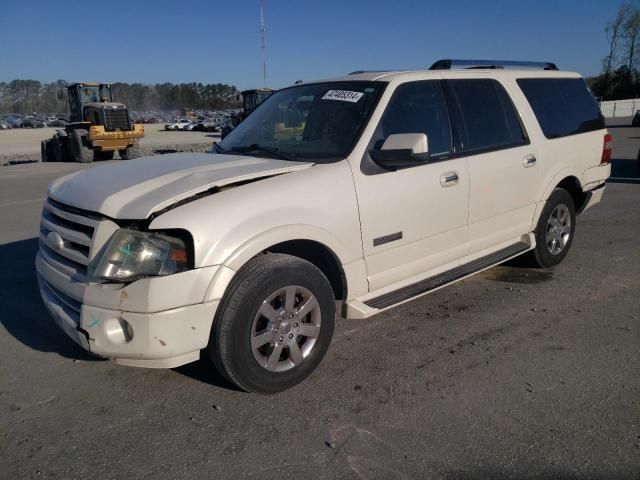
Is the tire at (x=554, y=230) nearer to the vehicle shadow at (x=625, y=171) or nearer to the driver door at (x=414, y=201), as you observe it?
the driver door at (x=414, y=201)

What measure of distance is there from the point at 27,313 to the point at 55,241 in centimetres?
166

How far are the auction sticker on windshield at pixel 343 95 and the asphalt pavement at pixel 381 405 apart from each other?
1.75 m

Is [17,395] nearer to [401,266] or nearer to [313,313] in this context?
[313,313]

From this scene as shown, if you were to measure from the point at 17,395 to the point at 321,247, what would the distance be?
2.08 metres

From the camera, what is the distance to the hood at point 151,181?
2.91 m

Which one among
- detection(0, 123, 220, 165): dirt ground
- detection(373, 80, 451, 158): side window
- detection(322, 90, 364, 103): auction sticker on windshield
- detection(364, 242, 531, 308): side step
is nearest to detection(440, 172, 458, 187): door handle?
detection(373, 80, 451, 158): side window

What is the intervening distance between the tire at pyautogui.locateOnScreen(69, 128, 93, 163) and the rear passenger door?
20.3m

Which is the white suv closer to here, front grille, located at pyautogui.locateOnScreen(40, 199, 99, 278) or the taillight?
front grille, located at pyautogui.locateOnScreen(40, 199, 99, 278)

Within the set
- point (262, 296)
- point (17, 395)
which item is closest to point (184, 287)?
point (262, 296)

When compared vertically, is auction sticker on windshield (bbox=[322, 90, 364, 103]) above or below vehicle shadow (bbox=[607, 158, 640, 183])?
above

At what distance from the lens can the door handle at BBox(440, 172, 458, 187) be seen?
396cm

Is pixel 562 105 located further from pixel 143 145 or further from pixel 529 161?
pixel 143 145

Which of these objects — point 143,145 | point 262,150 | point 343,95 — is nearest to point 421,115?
point 343,95

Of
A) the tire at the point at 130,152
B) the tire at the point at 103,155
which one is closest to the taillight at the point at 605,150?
the tire at the point at 130,152
